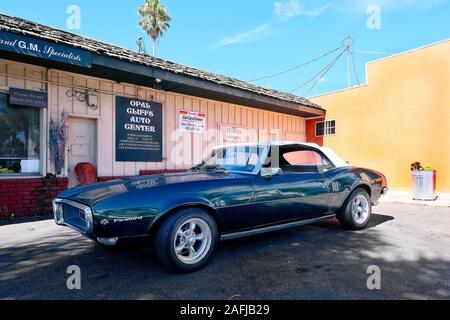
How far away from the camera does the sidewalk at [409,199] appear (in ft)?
25.2

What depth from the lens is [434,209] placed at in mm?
7039

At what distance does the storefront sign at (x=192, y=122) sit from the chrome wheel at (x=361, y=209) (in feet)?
17.9

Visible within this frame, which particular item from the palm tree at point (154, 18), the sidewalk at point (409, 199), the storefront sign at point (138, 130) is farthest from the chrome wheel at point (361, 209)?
the palm tree at point (154, 18)

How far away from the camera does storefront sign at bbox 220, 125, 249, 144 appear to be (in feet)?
32.5

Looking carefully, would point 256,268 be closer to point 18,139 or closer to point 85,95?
point 18,139

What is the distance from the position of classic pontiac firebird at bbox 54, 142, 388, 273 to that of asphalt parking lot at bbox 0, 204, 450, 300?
26 centimetres

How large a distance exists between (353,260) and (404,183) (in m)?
8.15

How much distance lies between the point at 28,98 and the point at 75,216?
435 centimetres

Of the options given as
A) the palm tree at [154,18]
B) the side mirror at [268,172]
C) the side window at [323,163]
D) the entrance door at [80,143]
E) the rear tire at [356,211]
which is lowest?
the rear tire at [356,211]

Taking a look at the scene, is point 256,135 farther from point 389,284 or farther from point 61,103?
point 389,284

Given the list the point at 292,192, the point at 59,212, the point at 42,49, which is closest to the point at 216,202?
the point at 292,192

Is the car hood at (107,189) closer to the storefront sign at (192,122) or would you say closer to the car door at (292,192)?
the car door at (292,192)
